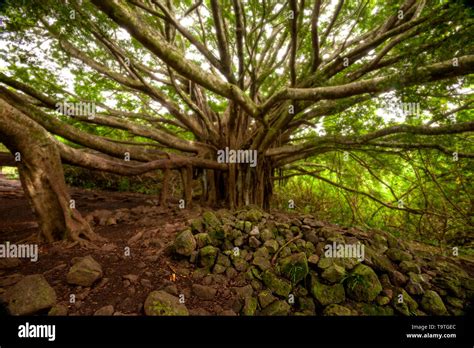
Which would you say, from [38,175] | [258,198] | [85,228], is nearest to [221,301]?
[85,228]

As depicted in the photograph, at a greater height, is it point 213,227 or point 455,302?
point 213,227

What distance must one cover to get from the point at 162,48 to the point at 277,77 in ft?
13.5

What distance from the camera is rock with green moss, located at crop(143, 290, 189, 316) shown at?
5.19ft

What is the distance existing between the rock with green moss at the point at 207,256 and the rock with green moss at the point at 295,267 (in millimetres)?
752

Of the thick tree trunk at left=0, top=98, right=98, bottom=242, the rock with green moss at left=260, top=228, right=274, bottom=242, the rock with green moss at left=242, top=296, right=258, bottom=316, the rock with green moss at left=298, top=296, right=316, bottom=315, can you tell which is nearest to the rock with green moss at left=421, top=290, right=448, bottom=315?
the rock with green moss at left=298, top=296, right=316, bottom=315

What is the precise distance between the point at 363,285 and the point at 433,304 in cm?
78

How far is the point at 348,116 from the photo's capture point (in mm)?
4609

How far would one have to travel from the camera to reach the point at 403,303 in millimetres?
2242

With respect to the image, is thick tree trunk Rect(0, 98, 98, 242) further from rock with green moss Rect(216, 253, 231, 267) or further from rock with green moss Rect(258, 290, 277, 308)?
rock with green moss Rect(258, 290, 277, 308)

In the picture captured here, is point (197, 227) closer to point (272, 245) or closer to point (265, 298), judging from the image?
point (272, 245)

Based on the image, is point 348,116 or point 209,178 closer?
point 348,116

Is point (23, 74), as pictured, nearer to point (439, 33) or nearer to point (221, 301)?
point (221, 301)

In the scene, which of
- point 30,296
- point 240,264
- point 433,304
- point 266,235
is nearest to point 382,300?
point 433,304

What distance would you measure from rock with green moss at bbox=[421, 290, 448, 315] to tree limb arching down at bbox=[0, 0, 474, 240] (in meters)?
2.15
